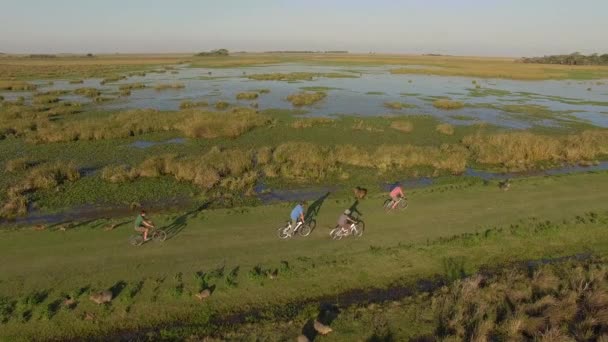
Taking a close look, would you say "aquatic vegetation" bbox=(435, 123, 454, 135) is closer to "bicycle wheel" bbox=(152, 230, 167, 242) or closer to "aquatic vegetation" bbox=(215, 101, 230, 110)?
"aquatic vegetation" bbox=(215, 101, 230, 110)

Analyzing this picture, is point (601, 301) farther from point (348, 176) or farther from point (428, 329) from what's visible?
point (348, 176)

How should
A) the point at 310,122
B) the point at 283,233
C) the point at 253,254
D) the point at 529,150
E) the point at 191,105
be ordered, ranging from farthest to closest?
1. the point at 191,105
2. the point at 310,122
3. the point at 529,150
4. the point at 283,233
5. the point at 253,254

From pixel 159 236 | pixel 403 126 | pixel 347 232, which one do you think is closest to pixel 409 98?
pixel 403 126

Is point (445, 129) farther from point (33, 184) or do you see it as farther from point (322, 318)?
point (33, 184)

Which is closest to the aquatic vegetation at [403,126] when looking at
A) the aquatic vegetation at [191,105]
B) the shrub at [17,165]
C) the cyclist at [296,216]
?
the cyclist at [296,216]

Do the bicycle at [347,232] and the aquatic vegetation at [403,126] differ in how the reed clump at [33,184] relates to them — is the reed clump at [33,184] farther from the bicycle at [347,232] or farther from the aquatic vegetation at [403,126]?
the aquatic vegetation at [403,126]
